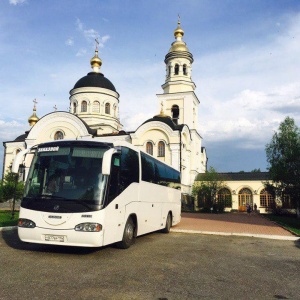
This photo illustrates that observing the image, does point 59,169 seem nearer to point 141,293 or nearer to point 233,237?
point 141,293

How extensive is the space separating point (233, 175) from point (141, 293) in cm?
4004

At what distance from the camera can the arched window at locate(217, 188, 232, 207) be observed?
4050 cm

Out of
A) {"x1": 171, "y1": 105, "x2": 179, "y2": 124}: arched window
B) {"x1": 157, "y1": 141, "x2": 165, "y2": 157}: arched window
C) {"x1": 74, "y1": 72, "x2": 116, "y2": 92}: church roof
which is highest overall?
{"x1": 74, "y1": 72, "x2": 116, "y2": 92}: church roof

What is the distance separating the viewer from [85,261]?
22.4ft

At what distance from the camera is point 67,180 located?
A: 746cm

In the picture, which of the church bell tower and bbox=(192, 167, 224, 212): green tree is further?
the church bell tower

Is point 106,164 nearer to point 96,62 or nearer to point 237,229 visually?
point 237,229

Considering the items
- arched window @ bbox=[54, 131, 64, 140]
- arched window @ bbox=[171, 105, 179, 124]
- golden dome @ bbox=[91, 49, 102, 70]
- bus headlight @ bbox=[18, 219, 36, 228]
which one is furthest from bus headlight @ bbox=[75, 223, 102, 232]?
golden dome @ bbox=[91, 49, 102, 70]

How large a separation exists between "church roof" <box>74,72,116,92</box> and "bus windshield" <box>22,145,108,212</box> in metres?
39.0

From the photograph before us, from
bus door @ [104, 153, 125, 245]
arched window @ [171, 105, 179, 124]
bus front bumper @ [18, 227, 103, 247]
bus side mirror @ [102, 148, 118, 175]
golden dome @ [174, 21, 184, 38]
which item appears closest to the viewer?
bus side mirror @ [102, 148, 118, 175]

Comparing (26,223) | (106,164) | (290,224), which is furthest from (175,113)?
(26,223)

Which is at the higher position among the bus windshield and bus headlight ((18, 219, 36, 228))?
the bus windshield

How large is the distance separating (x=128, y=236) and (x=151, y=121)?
30044 mm

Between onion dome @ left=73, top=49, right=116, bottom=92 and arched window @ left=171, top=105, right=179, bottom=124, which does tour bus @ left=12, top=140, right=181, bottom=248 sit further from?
onion dome @ left=73, top=49, right=116, bottom=92
